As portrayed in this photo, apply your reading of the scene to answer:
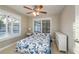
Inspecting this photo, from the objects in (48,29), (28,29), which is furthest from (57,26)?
(28,29)

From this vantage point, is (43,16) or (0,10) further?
(43,16)

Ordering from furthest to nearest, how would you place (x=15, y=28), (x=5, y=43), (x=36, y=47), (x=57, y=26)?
(x=57, y=26) → (x=15, y=28) → (x=5, y=43) → (x=36, y=47)

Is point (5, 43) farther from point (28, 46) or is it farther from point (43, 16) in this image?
point (43, 16)

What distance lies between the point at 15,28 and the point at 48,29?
245 cm

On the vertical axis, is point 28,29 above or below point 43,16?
below

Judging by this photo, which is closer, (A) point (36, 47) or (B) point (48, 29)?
(A) point (36, 47)

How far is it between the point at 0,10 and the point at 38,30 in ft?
12.2
